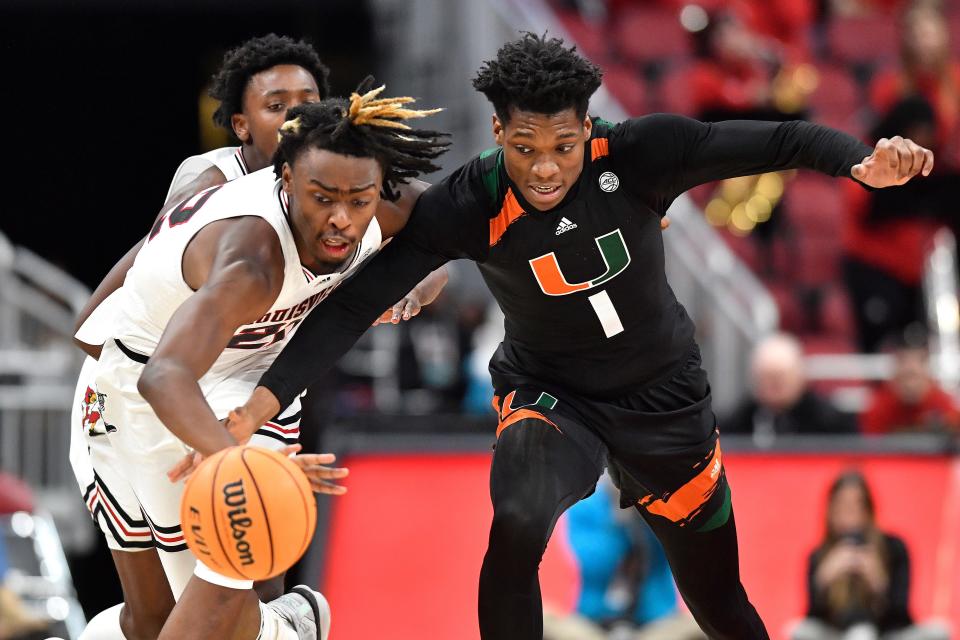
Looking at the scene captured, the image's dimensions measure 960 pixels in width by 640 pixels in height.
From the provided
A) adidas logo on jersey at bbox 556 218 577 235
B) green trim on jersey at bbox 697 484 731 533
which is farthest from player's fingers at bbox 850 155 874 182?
green trim on jersey at bbox 697 484 731 533

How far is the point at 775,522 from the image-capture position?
8305 millimetres

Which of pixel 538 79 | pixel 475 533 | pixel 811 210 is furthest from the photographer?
pixel 811 210

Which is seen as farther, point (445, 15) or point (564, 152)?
point (445, 15)

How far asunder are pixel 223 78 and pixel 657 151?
1.63 meters

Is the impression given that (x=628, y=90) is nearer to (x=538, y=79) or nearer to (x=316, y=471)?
(x=538, y=79)

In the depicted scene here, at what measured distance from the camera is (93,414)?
4969mm

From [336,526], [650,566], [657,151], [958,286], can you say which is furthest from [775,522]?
[657,151]

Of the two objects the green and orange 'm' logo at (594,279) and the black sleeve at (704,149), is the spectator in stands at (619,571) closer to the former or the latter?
the green and orange 'm' logo at (594,279)

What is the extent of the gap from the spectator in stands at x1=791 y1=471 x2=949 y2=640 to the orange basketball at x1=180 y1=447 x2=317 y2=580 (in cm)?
401

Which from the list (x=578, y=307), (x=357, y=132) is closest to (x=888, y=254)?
(x=578, y=307)

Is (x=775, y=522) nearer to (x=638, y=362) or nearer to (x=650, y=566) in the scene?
(x=650, y=566)

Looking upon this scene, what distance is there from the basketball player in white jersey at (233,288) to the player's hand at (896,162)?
1.38 meters

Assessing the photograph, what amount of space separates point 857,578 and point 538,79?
12.7 feet

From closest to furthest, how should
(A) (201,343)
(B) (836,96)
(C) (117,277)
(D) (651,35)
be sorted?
(A) (201,343) → (C) (117,277) → (D) (651,35) → (B) (836,96)
